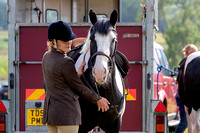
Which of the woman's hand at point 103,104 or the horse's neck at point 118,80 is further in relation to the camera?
the horse's neck at point 118,80

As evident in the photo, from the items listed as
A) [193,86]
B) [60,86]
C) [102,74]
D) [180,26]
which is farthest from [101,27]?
[180,26]

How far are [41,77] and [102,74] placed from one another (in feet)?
7.66

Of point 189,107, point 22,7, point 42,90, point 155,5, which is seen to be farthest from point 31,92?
point 189,107

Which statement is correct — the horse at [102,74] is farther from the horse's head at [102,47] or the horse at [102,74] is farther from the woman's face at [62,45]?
the woman's face at [62,45]

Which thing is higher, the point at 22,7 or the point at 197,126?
the point at 22,7

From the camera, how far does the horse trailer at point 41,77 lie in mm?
6945

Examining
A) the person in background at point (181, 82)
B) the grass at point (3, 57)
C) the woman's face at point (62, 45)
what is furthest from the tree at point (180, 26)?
the woman's face at point (62, 45)

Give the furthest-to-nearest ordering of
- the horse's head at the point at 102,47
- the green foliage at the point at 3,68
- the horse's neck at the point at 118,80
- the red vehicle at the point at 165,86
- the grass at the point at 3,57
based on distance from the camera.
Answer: the grass at the point at 3,57, the green foliage at the point at 3,68, the red vehicle at the point at 165,86, the horse's neck at the point at 118,80, the horse's head at the point at 102,47

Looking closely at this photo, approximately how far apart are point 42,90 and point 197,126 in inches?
113

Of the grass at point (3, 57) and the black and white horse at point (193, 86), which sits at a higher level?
the black and white horse at point (193, 86)

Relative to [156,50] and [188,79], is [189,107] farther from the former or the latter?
[156,50]

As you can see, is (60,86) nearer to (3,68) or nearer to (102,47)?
(102,47)

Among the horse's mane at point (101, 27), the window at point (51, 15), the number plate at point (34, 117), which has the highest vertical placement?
the window at point (51, 15)

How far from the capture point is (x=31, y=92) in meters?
7.09
